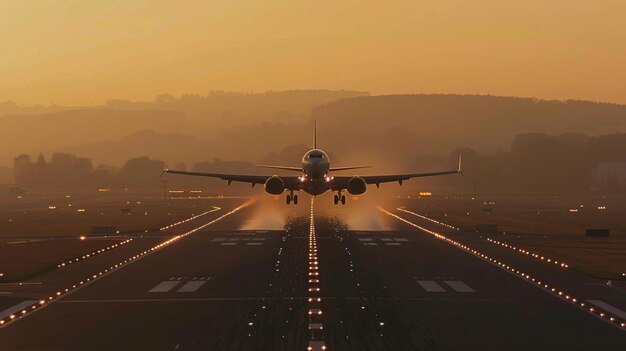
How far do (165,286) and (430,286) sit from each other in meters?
13.8

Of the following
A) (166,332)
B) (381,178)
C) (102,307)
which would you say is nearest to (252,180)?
(381,178)

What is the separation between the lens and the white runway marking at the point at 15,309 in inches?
1337

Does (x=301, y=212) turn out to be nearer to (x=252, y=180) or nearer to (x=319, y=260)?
(x=252, y=180)

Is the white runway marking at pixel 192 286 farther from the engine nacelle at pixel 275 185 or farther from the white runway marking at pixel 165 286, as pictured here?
the engine nacelle at pixel 275 185

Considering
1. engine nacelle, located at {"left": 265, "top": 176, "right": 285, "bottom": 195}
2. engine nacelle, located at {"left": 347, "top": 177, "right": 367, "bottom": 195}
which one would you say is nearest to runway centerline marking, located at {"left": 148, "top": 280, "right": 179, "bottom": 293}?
engine nacelle, located at {"left": 265, "top": 176, "right": 285, "bottom": 195}

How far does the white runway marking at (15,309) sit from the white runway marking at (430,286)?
1903cm

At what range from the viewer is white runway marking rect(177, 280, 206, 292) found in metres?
41.2

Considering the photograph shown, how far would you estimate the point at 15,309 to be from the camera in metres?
35.4

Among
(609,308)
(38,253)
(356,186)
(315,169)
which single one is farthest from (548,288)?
(356,186)

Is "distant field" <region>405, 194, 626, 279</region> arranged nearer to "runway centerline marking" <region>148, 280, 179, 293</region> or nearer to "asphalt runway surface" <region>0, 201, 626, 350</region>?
"asphalt runway surface" <region>0, 201, 626, 350</region>

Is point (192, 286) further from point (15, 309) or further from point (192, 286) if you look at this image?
point (15, 309)

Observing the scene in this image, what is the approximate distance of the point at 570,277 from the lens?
46.6 metres

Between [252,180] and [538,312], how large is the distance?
5909 cm

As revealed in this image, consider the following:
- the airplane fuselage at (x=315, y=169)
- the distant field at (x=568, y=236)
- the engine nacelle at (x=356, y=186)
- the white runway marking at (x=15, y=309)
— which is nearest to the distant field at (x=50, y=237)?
the white runway marking at (x=15, y=309)
